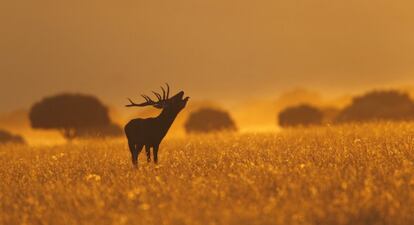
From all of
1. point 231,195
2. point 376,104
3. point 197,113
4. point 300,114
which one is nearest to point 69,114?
point 197,113

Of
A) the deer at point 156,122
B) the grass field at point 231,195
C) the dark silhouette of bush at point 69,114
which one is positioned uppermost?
the dark silhouette of bush at point 69,114

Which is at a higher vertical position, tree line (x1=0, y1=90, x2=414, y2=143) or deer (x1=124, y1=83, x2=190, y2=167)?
tree line (x1=0, y1=90, x2=414, y2=143)

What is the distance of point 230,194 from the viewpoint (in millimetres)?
8469

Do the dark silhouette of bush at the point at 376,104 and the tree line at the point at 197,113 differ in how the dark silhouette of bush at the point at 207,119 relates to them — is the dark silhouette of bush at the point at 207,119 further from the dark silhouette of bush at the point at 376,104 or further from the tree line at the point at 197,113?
the dark silhouette of bush at the point at 376,104

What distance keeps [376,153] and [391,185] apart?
10.5ft

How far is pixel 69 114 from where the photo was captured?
208ft

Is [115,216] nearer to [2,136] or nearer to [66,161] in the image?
[66,161]

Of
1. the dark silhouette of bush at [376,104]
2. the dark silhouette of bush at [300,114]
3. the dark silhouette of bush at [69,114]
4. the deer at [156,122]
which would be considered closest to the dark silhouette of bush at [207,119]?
the dark silhouette of bush at [300,114]

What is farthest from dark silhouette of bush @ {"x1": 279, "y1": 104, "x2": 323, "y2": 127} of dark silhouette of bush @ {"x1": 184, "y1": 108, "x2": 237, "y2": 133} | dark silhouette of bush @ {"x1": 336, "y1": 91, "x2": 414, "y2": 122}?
dark silhouette of bush @ {"x1": 184, "y1": 108, "x2": 237, "y2": 133}

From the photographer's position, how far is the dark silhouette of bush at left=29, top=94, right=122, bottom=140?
6228cm

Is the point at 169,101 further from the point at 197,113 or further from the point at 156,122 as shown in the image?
the point at 197,113

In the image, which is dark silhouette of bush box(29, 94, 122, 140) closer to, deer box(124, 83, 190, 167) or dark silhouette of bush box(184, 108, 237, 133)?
dark silhouette of bush box(184, 108, 237, 133)

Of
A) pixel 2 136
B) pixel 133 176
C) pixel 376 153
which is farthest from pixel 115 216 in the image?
pixel 2 136

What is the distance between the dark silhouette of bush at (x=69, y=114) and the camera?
62.3m
